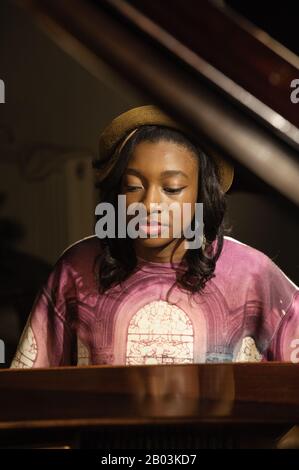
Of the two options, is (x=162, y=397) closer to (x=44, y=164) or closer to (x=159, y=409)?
(x=159, y=409)

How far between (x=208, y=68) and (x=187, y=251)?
0.44 m

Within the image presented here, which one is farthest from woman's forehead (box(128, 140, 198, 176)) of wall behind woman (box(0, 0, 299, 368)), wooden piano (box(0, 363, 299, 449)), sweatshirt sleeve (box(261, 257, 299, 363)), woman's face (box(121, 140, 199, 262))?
wooden piano (box(0, 363, 299, 449))

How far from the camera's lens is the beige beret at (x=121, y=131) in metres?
1.38

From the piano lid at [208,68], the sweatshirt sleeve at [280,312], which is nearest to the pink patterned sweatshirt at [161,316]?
the sweatshirt sleeve at [280,312]

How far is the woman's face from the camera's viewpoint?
139cm

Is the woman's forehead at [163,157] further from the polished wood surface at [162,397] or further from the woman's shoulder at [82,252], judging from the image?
the polished wood surface at [162,397]

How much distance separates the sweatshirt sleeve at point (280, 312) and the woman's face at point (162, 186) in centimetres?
22

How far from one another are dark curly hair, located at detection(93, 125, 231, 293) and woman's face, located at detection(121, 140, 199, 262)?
1cm

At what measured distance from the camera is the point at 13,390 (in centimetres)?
134

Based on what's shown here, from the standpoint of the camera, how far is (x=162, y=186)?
4.57ft

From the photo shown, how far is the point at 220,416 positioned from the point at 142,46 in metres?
0.79

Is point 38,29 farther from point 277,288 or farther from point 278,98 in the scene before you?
point 277,288

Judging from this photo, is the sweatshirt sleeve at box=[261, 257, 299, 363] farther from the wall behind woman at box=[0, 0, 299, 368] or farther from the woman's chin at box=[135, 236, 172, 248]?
the woman's chin at box=[135, 236, 172, 248]

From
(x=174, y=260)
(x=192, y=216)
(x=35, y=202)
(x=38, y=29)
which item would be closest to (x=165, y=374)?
(x=174, y=260)
